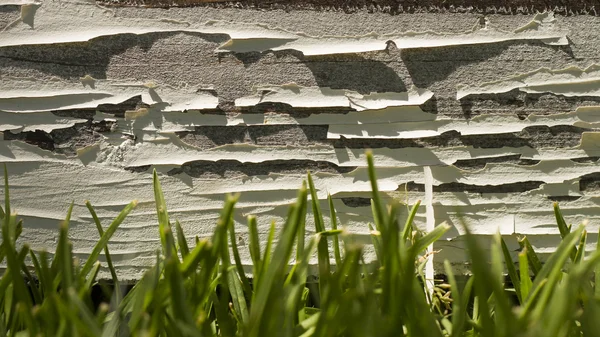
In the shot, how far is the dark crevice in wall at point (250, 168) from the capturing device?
3.39 feet

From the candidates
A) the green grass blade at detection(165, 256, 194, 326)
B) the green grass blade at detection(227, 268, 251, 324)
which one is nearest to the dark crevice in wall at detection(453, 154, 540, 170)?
the green grass blade at detection(227, 268, 251, 324)

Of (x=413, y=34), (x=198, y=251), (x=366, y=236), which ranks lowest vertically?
(x=366, y=236)

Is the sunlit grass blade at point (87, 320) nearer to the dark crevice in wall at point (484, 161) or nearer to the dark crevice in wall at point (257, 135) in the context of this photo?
the dark crevice in wall at point (257, 135)

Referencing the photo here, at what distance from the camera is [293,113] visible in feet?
3.34

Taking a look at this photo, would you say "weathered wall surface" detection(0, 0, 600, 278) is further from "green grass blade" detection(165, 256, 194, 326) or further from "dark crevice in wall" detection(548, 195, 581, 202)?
"green grass blade" detection(165, 256, 194, 326)

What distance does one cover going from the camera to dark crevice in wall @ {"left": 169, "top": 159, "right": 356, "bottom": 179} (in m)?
1.03

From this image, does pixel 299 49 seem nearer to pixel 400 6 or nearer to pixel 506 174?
pixel 400 6

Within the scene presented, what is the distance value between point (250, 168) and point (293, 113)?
0.40 feet

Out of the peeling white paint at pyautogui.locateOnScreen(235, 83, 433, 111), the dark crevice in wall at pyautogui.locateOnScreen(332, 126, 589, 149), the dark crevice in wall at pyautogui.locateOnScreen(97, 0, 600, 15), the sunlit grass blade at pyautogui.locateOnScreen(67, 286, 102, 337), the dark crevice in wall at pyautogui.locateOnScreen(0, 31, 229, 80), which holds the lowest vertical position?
the sunlit grass blade at pyautogui.locateOnScreen(67, 286, 102, 337)

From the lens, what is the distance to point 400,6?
0.98 m

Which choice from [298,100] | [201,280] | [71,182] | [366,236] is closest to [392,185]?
[366,236]

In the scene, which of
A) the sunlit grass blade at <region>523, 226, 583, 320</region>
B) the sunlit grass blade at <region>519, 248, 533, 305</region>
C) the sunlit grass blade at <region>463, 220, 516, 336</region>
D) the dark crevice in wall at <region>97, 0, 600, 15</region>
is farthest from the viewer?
the dark crevice in wall at <region>97, 0, 600, 15</region>

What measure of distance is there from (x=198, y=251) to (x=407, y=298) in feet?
0.77

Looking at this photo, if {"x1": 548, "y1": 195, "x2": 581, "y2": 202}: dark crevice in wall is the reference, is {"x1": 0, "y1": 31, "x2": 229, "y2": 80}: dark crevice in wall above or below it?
above
